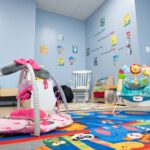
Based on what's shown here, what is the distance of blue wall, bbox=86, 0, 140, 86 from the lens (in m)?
2.85

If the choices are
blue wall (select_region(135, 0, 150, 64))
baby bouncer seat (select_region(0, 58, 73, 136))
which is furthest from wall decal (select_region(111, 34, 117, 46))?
baby bouncer seat (select_region(0, 58, 73, 136))

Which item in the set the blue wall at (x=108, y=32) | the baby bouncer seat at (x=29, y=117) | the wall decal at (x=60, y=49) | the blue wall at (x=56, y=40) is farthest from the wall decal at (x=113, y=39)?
the baby bouncer seat at (x=29, y=117)

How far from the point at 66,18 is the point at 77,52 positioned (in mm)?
912

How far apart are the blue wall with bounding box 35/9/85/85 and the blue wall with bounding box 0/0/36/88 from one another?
45 centimetres

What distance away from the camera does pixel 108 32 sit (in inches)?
137

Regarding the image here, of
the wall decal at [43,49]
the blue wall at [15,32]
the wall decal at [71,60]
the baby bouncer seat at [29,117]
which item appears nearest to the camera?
the baby bouncer seat at [29,117]

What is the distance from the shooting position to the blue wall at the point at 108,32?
9.34 ft

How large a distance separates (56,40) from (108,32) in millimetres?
1270

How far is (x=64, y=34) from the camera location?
4.17m

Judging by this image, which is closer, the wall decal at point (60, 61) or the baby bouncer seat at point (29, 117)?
the baby bouncer seat at point (29, 117)

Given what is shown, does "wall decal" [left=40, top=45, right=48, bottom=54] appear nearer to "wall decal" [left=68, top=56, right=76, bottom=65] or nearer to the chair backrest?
"wall decal" [left=68, top=56, right=76, bottom=65]

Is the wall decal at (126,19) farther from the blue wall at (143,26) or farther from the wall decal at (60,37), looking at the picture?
the wall decal at (60,37)

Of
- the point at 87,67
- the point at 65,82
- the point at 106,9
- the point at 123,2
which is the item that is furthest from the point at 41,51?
the point at 123,2

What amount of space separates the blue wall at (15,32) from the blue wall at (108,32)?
146cm
